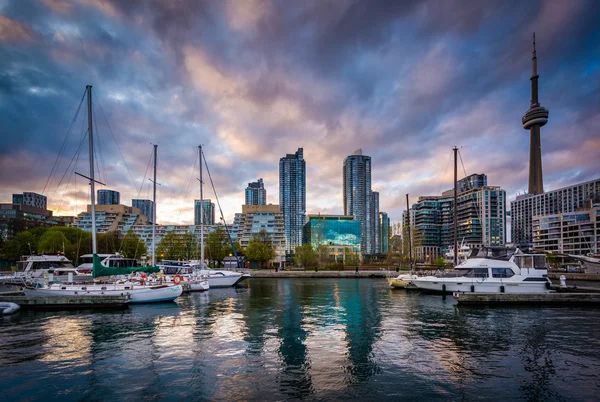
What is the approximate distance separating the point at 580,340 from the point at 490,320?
6683 millimetres

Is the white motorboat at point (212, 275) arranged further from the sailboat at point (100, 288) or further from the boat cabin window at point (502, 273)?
the boat cabin window at point (502, 273)

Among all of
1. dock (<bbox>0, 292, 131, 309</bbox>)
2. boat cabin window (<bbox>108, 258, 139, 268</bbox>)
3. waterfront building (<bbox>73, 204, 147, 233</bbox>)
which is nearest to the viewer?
dock (<bbox>0, 292, 131, 309</bbox>)

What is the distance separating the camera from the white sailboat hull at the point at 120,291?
108 ft

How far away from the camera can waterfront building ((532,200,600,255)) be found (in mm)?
135875

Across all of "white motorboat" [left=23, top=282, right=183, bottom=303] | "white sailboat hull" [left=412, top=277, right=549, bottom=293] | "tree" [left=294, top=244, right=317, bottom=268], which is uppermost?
"white motorboat" [left=23, top=282, right=183, bottom=303]

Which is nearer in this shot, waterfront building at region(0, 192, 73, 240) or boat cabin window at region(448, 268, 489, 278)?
boat cabin window at region(448, 268, 489, 278)

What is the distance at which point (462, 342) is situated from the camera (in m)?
20.0

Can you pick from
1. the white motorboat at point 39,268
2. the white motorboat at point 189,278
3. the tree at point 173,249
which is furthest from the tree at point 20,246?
the white motorboat at point 189,278

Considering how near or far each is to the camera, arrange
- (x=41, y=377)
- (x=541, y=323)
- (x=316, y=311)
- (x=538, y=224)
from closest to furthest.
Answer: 1. (x=41, y=377)
2. (x=541, y=323)
3. (x=316, y=311)
4. (x=538, y=224)

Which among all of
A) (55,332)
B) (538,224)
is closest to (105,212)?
(55,332)

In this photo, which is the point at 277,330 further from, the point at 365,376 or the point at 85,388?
the point at 85,388

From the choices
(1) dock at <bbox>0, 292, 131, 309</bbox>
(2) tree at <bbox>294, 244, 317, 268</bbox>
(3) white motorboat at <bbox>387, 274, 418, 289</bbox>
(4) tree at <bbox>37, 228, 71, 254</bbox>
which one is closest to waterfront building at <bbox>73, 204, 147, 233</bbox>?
(4) tree at <bbox>37, 228, 71, 254</bbox>

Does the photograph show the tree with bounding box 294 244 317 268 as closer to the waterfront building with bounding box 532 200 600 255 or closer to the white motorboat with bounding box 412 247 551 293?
the white motorboat with bounding box 412 247 551 293

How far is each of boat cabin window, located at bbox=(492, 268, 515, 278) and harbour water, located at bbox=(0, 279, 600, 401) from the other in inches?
326
